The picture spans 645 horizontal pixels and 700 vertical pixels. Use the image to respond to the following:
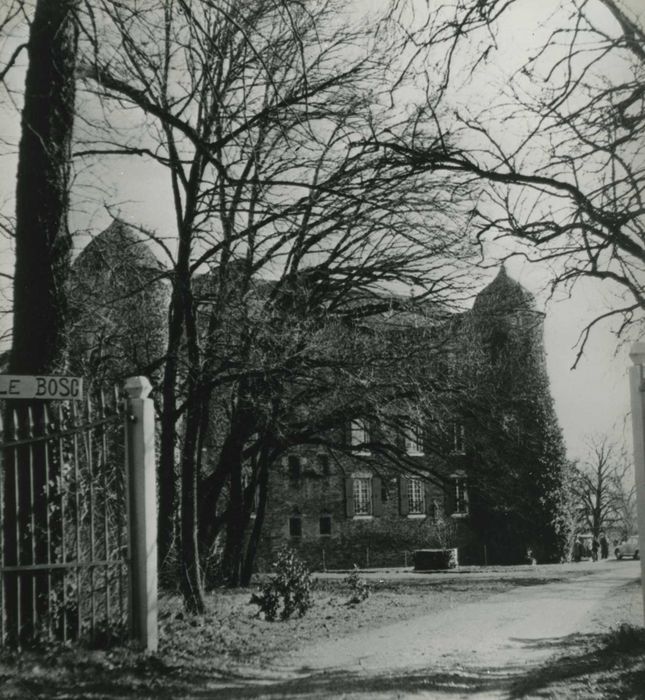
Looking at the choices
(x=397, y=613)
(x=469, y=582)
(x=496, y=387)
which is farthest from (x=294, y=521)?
(x=397, y=613)

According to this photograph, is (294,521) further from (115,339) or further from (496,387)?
(115,339)

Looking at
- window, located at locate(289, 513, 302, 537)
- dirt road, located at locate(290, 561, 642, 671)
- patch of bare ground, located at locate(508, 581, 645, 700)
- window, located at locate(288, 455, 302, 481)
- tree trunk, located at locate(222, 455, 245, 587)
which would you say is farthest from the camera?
window, located at locate(289, 513, 302, 537)

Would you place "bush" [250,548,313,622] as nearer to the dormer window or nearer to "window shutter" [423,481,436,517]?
the dormer window

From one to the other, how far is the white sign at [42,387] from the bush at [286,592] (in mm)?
5372

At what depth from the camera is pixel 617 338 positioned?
7922 mm

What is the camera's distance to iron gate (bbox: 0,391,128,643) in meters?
5.97

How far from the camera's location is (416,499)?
115ft

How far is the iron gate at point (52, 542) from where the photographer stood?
235 inches

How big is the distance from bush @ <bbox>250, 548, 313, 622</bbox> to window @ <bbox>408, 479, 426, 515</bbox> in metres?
23.6

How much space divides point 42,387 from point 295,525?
28859 millimetres

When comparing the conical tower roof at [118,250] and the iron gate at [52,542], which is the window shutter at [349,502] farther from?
the iron gate at [52,542]

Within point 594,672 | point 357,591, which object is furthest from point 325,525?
point 594,672

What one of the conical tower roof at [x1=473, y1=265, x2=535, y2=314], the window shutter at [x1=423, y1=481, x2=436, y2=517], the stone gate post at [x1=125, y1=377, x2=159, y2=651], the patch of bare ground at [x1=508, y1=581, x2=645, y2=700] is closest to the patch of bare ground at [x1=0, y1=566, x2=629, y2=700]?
the patch of bare ground at [x1=508, y1=581, x2=645, y2=700]

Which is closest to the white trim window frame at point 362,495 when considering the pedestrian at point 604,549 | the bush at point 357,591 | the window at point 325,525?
the window at point 325,525
